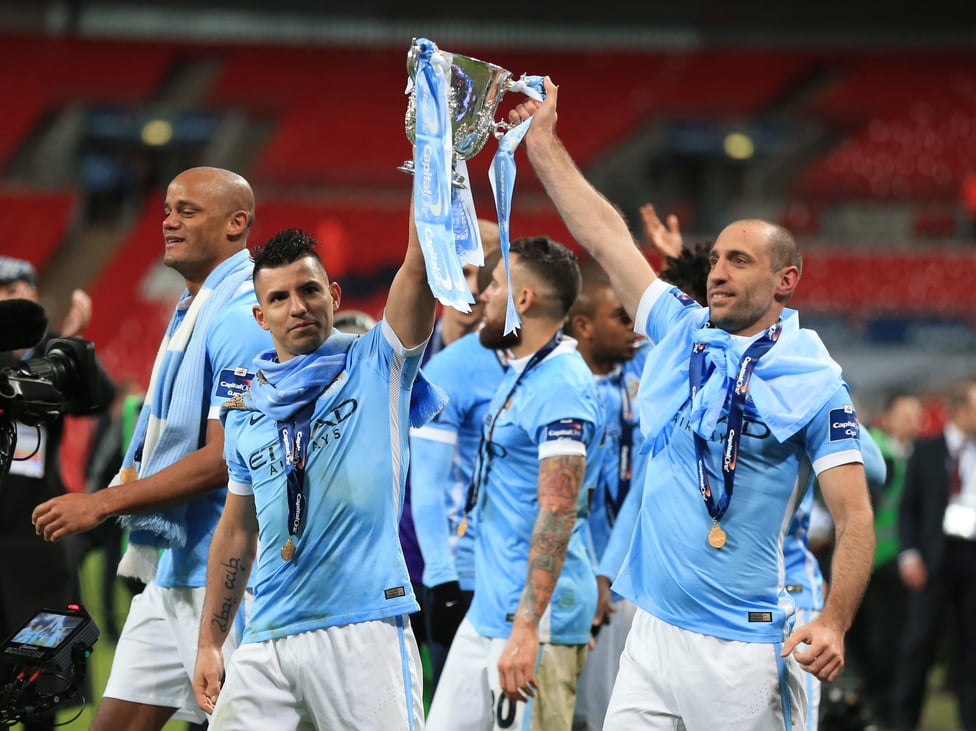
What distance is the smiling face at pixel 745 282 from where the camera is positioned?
3902 mm

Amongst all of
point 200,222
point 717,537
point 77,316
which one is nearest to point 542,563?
point 717,537

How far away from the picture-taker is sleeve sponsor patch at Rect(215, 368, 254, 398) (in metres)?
4.14

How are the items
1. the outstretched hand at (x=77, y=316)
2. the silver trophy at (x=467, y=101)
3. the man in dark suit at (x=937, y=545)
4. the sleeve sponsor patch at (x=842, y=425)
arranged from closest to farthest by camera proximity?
the silver trophy at (x=467, y=101) < the sleeve sponsor patch at (x=842, y=425) < the outstretched hand at (x=77, y=316) < the man in dark suit at (x=937, y=545)

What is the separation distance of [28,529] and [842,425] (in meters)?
3.63

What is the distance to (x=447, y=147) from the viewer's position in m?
3.34

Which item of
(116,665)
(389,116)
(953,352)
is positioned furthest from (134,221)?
(116,665)

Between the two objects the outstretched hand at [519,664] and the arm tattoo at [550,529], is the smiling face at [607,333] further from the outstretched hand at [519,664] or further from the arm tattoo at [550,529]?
the outstretched hand at [519,664]

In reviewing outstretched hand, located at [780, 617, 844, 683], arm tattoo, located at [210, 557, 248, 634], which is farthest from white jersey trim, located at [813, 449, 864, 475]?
arm tattoo, located at [210, 557, 248, 634]

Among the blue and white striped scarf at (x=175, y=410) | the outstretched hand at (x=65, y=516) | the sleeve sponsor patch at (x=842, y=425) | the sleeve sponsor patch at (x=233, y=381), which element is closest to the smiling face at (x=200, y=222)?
the blue and white striped scarf at (x=175, y=410)

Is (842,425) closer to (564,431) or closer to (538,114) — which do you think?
(564,431)

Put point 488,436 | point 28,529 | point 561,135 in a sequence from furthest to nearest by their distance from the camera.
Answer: point 561,135
point 28,529
point 488,436

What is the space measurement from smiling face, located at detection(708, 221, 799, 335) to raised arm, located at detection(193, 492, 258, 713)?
57.6 inches

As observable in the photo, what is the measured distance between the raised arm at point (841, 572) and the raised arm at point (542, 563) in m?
0.78

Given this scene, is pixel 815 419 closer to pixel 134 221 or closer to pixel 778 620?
pixel 778 620
